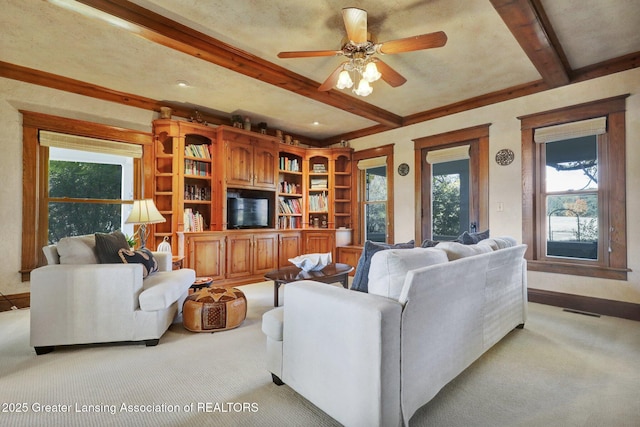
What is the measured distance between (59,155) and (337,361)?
13.8 feet

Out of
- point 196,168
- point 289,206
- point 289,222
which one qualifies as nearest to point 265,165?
point 289,206

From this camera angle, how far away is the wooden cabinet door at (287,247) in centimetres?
502

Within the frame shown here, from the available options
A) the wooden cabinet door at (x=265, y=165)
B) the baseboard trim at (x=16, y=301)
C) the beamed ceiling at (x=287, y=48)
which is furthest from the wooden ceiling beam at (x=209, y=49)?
the baseboard trim at (x=16, y=301)

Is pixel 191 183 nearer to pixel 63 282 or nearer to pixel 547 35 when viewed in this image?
pixel 63 282

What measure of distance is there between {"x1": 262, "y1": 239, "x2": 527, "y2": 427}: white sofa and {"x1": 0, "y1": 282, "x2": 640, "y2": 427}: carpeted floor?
0.55ft

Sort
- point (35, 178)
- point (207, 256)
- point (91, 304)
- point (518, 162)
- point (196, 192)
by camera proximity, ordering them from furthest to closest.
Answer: point (196, 192) < point (207, 256) < point (518, 162) < point (35, 178) < point (91, 304)

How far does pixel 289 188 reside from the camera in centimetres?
557

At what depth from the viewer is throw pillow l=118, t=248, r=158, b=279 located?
2605 millimetres

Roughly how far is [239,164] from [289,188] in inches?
47.7

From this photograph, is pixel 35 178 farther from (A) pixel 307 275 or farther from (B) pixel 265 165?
(A) pixel 307 275

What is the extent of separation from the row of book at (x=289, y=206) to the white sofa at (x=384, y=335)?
3656mm

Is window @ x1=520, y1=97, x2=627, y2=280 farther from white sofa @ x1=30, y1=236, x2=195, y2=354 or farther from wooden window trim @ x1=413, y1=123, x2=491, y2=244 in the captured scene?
white sofa @ x1=30, y1=236, x2=195, y2=354

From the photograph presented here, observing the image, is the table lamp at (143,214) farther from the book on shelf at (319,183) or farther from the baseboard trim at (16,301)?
the book on shelf at (319,183)

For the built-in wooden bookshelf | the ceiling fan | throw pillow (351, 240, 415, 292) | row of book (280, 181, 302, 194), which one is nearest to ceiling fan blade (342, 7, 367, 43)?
the ceiling fan
